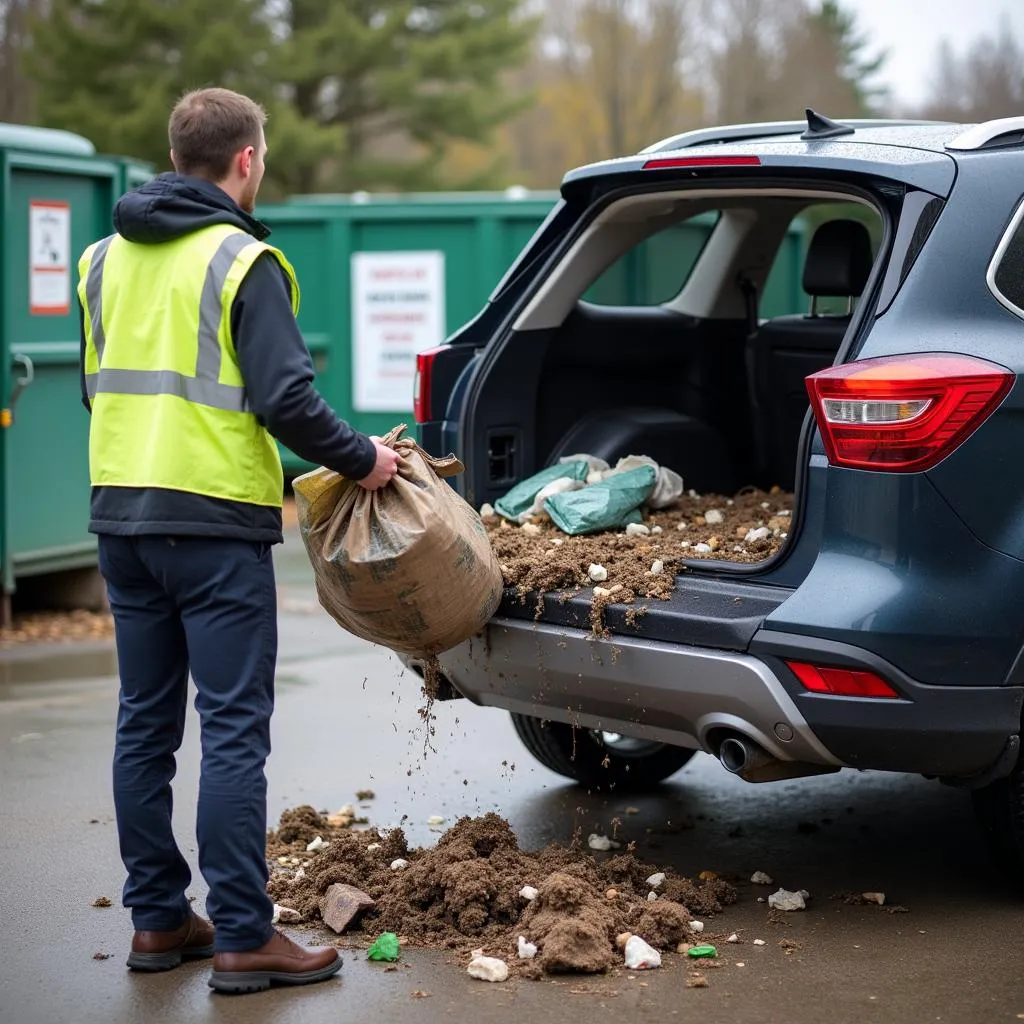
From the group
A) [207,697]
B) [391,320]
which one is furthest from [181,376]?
[391,320]

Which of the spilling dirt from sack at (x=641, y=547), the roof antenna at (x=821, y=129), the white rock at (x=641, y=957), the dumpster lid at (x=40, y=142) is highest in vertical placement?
the dumpster lid at (x=40, y=142)

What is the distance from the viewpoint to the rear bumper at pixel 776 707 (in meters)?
4.11

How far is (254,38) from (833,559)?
22.8 m

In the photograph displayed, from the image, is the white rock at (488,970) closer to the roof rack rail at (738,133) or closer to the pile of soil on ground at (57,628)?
the roof rack rail at (738,133)

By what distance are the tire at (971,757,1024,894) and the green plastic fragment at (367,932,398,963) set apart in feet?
5.18

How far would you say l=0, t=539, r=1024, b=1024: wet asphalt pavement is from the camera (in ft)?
12.9

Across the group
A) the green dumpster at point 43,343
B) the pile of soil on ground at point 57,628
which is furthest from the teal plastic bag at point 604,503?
the green dumpster at point 43,343

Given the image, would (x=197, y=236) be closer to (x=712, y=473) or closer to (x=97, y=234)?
(x=712, y=473)

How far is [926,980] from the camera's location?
4.10 metres

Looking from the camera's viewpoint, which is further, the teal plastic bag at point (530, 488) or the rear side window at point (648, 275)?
the rear side window at point (648, 275)

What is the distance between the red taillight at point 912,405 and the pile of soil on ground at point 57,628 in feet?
17.1

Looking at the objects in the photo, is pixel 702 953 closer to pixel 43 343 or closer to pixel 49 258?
pixel 43 343

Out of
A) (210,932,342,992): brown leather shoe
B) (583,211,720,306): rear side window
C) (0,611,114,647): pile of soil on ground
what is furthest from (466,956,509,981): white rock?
(0,611,114,647): pile of soil on ground

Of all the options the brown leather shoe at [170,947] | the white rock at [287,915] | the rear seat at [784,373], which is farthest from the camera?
the rear seat at [784,373]
